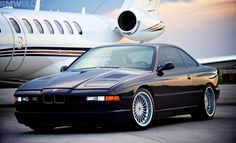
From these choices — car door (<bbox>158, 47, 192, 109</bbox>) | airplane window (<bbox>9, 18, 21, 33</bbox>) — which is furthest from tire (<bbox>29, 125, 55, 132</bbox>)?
airplane window (<bbox>9, 18, 21, 33</bbox>)

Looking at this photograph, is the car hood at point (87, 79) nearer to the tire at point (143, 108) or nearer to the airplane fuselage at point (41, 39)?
the tire at point (143, 108)

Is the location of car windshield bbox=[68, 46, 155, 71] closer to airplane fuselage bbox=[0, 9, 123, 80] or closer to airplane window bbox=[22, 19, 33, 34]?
airplane fuselage bbox=[0, 9, 123, 80]

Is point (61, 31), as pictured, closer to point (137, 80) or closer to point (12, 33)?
point (12, 33)

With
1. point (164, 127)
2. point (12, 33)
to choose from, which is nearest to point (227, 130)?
point (164, 127)

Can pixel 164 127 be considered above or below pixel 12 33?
below

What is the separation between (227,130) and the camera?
9633 mm

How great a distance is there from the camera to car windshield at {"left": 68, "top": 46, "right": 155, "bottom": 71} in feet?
34.5

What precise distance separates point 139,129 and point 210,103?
2.49 metres

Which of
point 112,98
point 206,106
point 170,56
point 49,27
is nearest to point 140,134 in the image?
point 112,98

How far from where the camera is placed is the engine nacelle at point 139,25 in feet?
69.3

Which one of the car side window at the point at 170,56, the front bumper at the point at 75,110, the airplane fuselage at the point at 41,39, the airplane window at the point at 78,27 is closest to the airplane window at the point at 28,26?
the airplane fuselage at the point at 41,39

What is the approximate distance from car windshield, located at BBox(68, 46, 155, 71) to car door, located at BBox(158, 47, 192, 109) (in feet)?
0.82

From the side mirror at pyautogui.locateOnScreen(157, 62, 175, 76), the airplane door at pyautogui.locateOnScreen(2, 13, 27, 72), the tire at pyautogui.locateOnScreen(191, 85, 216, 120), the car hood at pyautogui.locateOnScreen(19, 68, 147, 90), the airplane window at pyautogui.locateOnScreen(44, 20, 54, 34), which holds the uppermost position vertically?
the airplane window at pyautogui.locateOnScreen(44, 20, 54, 34)

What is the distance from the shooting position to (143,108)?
9.84 meters
